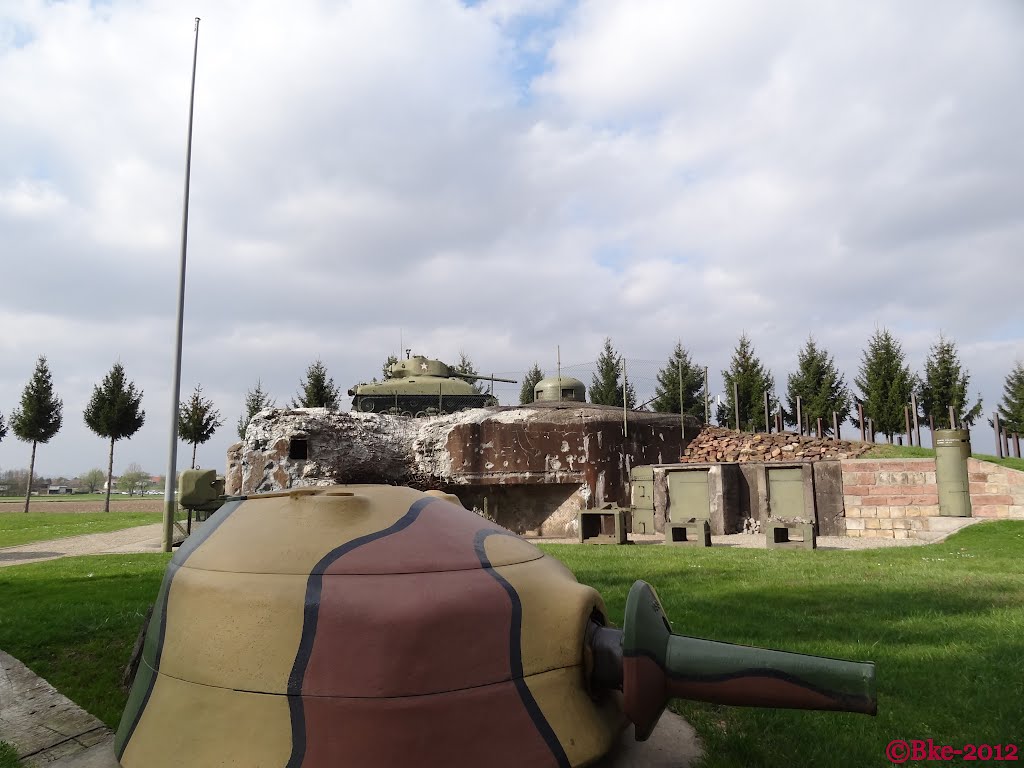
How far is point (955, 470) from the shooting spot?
11.5 m

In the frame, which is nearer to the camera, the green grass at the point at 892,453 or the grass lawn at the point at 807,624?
the grass lawn at the point at 807,624

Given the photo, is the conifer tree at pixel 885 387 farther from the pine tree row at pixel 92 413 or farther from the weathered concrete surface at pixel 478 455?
the pine tree row at pixel 92 413

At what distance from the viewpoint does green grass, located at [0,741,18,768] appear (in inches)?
115

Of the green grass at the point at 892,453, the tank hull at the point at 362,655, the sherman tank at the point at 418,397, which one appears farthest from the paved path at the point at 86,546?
the green grass at the point at 892,453

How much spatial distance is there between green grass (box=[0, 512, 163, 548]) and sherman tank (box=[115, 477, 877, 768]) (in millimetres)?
13516

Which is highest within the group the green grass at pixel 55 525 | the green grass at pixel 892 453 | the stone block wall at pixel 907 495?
the green grass at pixel 892 453

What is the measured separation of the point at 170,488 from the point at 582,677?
10586 millimetres

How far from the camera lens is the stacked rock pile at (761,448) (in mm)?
16234

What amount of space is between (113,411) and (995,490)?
24770 mm

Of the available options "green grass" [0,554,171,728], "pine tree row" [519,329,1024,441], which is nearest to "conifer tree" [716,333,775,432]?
"pine tree row" [519,329,1024,441]

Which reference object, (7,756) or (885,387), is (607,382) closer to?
(885,387)

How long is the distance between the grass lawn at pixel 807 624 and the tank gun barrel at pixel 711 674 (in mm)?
857

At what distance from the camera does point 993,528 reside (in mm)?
10586

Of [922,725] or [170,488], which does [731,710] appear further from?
[170,488]
